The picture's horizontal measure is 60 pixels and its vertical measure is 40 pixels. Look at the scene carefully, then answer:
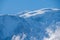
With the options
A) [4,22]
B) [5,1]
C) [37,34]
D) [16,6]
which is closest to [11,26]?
[4,22]

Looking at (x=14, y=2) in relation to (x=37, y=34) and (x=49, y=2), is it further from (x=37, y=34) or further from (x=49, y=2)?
(x=37, y=34)

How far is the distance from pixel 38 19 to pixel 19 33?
319mm

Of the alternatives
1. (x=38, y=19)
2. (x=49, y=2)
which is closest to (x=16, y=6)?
(x=49, y=2)

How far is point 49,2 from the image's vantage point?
2.43m

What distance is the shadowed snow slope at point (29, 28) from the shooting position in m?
1.43

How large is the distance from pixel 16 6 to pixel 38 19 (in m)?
0.84

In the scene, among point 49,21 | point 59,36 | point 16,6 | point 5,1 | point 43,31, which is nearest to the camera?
point 59,36

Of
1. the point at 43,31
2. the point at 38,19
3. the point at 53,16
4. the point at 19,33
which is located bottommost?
the point at 19,33

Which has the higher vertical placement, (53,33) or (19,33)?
(53,33)

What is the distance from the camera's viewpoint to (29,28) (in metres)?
1.49

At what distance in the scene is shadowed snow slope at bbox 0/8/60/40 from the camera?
1.43 metres

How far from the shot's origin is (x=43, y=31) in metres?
1.48

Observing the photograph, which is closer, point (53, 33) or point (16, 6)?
point (53, 33)

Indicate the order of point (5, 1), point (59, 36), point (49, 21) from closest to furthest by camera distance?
point (59, 36) → point (49, 21) → point (5, 1)
